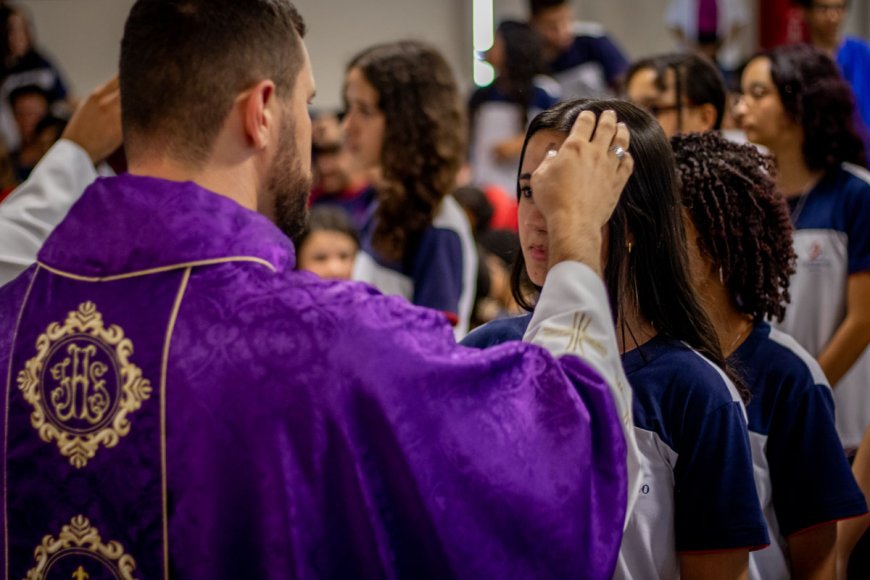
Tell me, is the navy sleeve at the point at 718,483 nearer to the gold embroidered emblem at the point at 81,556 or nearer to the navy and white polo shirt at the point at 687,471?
the navy and white polo shirt at the point at 687,471

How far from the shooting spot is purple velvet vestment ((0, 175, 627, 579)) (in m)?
1.40

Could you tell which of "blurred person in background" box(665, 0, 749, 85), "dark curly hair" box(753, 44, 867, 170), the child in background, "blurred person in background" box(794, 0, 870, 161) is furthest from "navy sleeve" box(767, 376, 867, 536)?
"blurred person in background" box(665, 0, 749, 85)

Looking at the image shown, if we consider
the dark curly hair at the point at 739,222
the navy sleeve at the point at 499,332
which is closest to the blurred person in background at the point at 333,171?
the dark curly hair at the point at 739,222

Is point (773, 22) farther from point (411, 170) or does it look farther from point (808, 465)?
point (808, 465)

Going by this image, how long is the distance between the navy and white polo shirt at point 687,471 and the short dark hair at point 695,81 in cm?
149

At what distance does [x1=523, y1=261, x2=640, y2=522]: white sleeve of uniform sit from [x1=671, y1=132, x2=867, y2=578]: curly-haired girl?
567mm

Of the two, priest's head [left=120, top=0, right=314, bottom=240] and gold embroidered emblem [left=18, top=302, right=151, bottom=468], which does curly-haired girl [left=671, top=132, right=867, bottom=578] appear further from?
gold embroidered emblem [left=18, top=302, right=151, bottom=468]

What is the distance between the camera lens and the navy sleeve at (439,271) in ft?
10.5

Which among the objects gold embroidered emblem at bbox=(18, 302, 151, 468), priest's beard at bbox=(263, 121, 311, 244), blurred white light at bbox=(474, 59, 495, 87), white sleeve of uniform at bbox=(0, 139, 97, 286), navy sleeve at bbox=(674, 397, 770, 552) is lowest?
blurred white light at bbox=(474, 59, 495, 87)

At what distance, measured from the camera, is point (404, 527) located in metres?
1.43

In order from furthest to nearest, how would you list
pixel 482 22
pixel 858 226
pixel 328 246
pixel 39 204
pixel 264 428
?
pixel 482 22 < pixel 328 246 < pixel 858 226 < pixel 39 204 < pixel 264 428

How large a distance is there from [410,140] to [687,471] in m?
1.81

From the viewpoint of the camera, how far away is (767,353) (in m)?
2.06

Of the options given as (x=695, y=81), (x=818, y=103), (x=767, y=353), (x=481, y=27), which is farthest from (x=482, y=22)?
(x=767, y=353)
